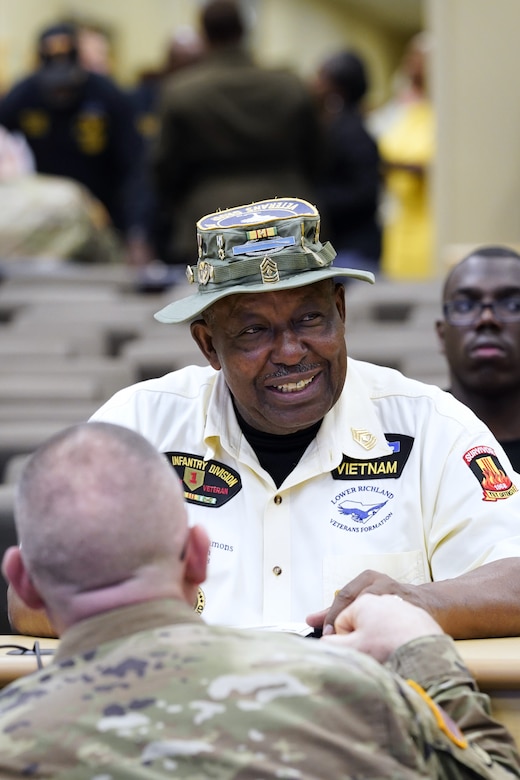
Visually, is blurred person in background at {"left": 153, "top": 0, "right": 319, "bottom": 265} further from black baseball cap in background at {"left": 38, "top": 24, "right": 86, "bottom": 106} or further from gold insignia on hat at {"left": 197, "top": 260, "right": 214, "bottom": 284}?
gold insignia on hat at {"left": 197, "top": 260, "right": 214, "bottom": 284}

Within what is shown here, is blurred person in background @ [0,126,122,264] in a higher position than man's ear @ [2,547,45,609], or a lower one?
lower

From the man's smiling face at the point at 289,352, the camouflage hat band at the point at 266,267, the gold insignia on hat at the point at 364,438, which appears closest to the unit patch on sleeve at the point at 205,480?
the man's smiling face at the point at 289,352

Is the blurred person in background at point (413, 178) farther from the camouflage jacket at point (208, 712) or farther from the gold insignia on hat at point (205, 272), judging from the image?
the camouflage jacket at point (208, 712)

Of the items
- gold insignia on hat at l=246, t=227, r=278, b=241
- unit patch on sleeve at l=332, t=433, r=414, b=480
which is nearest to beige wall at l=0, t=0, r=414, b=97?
gold insignia on hat at l=246, t=227, r=278, b=241

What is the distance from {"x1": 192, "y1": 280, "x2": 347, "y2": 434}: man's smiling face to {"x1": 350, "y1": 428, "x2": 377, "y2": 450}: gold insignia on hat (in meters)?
0.08

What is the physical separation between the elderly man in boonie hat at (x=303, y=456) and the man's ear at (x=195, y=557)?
81 centimetres

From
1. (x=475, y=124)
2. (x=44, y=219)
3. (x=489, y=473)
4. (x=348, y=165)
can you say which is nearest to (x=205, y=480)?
(x=489, y=473)

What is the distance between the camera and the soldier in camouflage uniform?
1596mm

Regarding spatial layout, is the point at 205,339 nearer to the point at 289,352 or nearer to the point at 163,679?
the point at 289,352

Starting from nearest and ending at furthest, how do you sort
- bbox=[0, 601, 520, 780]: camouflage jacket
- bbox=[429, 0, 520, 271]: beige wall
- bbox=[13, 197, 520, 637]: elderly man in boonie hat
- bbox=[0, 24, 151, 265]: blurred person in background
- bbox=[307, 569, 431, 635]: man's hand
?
bbox=[0, 601, 520, 780]: camouflage jacket < bbox=[307, 569, 431, 635]: man's hand < bbox=[13, 197, 520, 637]: elderly man in boonie hat < bbox=[429, 0, 520, 271]: beige wall < bbox=[0, 24, 151, 265]: blurred person in background

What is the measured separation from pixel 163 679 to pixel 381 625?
42cm

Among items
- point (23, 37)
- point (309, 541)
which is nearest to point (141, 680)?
point (309, 541)

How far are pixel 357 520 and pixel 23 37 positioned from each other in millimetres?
11120

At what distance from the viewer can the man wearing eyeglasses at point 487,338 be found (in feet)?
12.2
